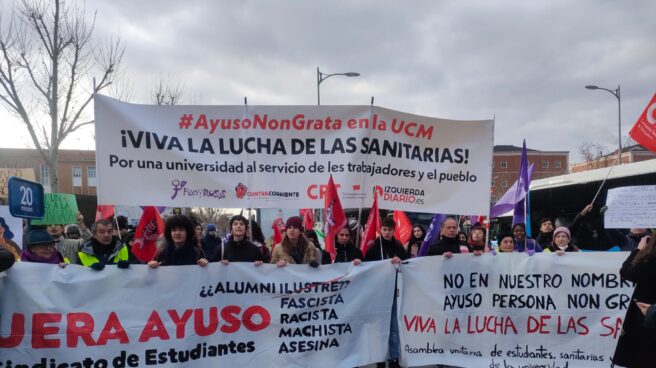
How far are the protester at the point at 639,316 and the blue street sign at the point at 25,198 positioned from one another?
4800mm

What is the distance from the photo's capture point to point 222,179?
497cm

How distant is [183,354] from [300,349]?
3.41 feet

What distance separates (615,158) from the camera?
39562 mm

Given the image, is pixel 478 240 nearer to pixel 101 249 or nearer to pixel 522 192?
pixel 522 192

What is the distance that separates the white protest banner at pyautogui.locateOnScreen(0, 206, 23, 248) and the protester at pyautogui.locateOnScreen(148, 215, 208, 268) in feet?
13.5

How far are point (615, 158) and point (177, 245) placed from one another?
1697 inches

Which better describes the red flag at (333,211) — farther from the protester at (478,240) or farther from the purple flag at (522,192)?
the purple flag at (522,192)

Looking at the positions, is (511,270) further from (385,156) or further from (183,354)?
(183,354)

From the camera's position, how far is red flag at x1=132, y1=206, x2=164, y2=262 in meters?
4.88

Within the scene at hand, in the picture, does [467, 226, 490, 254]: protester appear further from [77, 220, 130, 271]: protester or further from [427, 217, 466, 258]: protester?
[77, 220, 130, 271]: protester

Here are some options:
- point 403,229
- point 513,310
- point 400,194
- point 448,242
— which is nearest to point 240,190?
point 400,194

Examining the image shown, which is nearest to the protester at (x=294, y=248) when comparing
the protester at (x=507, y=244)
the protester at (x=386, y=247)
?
the protester at (x=386, y=247)

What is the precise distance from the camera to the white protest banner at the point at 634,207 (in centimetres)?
574

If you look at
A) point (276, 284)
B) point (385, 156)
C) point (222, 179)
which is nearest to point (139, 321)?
point (276, 284)
